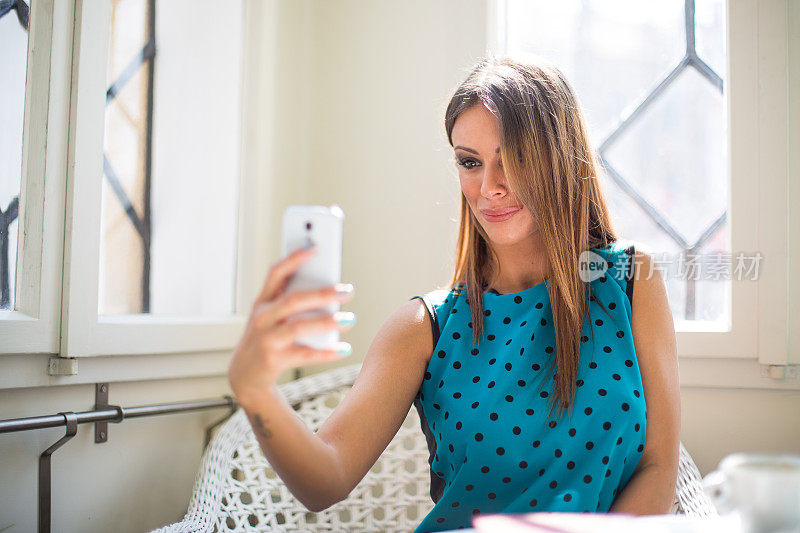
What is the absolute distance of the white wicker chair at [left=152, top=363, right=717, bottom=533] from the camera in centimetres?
132

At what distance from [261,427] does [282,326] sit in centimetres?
17

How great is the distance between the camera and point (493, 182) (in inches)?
46.0

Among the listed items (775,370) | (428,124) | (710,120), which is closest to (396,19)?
(428,124)

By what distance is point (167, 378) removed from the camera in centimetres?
146

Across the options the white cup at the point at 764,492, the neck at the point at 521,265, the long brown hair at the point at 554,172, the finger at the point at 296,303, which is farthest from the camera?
the neck at the point at 521,265

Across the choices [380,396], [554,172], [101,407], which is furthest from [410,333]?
[101,407]

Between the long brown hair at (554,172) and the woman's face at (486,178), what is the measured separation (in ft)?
0.07

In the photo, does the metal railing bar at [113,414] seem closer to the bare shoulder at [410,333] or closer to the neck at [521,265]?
the bare shoulder at [410,333]

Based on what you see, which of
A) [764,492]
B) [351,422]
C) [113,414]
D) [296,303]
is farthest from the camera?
[113,414]

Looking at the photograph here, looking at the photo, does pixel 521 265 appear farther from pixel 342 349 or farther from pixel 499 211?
pixel 342 349

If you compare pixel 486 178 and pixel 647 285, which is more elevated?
pixel 486 178

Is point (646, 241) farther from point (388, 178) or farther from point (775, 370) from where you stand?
point (388, 178)

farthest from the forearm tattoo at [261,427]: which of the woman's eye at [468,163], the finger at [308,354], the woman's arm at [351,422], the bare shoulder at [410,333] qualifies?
the woman's eye at [468,163]

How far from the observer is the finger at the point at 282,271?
2.20 feet
